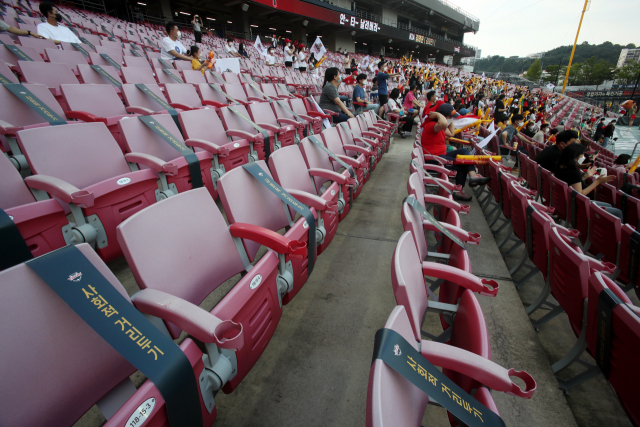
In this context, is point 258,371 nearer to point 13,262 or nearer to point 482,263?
point 13,262

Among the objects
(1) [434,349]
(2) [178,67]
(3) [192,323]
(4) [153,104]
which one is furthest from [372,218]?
(2) [178,67]

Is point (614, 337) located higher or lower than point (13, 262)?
lower

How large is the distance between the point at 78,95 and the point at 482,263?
12.4ft

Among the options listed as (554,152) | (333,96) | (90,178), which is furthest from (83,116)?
(554,152)

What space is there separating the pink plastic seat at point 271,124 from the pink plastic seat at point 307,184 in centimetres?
121

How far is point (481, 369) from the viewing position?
0.77 meters

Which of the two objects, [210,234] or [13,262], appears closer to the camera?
[13,262]

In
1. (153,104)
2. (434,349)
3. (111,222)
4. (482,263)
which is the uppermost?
(153,104)

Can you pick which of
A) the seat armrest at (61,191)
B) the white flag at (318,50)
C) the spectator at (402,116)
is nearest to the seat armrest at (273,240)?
the seat armrest at (61,191)

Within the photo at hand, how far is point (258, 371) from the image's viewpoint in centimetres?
138

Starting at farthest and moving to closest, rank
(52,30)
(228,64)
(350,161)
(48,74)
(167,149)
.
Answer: (228,64) → (52,30) → (48,74) → (350,161) → (167,149)

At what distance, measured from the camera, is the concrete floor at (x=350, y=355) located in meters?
1.23

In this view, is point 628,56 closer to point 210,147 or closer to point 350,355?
point 210,147

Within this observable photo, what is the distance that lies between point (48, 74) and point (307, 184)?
3160 mm
